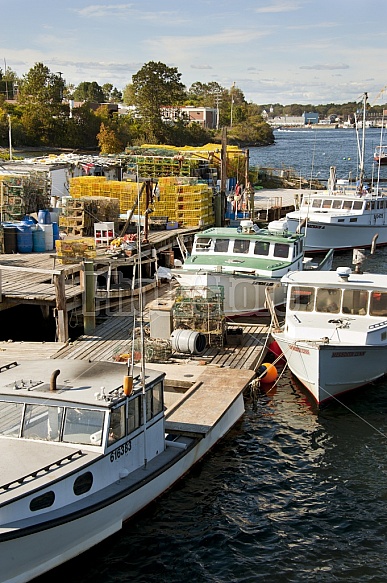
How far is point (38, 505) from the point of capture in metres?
11.6

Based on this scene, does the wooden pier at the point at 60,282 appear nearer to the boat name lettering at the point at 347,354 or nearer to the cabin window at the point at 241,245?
the cabin window at the point at 241,245

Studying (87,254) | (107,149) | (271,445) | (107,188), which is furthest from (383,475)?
(107,149)

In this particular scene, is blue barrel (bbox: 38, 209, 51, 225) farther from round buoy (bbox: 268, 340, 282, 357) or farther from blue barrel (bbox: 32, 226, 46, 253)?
round buoy (bbox: 268, 340, 282, 357)

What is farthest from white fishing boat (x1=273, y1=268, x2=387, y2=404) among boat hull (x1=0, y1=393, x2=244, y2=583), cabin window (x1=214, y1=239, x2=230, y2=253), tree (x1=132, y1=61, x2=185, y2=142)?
tree (x1=132, y1=61, x2=185, y2=142)

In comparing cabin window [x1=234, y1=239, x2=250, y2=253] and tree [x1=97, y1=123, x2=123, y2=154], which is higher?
tree [x1=97, y1=123, x2=123, y2=154]

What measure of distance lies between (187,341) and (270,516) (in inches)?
259

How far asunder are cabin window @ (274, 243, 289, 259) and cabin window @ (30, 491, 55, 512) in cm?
1591

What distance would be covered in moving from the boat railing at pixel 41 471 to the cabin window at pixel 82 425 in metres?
0.29

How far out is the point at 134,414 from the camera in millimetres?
13523

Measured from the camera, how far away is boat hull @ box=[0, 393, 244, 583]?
1123 cm

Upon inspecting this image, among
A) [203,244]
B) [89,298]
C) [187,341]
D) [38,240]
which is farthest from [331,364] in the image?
[38,240]

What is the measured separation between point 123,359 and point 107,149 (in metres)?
58.5

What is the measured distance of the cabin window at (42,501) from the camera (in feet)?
37.7

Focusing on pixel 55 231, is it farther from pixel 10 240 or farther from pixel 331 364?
pixel 331 364
